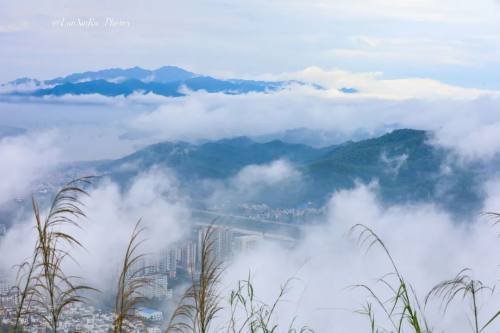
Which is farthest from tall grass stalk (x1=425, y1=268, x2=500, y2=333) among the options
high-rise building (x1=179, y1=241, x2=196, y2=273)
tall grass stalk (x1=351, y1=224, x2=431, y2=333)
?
high-rise building (x1=179, y1=241, x2=196, y2=273)

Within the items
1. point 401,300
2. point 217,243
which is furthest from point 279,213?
point 401,300

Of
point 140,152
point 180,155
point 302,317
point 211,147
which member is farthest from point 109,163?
point 302,317

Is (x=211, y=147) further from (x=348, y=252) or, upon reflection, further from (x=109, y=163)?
(x=348, y=252)

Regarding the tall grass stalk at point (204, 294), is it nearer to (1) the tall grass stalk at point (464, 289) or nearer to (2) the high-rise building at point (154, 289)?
(2) the high-rise building at point (154, 289)

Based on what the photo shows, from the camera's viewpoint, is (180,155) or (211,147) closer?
(180,155)

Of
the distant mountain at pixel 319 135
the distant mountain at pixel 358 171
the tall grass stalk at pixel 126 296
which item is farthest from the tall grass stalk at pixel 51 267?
the distant mountain at pixel 319 135

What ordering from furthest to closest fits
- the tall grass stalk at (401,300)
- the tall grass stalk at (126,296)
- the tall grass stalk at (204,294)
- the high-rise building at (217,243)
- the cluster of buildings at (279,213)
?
the cluster of buildings at (279,213) < the high-rise building at (217,243) < the tall grass stalk at (204,294) < the tall grass stalk at (126,296) < the tall grass stalk at (401,300)

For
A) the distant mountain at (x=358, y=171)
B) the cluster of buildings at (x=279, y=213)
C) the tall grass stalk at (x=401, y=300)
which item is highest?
the distant mountain at (x=358, y=171)
